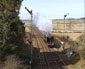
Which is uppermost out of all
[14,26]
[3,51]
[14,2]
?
[14,2]

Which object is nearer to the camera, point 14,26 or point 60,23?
point 14,26

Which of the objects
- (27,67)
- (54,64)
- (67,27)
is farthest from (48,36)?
(67,27)

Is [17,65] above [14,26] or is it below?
below

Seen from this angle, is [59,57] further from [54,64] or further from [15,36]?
[15,36]

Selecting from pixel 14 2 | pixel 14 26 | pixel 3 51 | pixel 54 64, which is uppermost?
pixel 14 2

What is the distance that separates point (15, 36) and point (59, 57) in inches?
628

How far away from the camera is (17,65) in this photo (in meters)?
31.3

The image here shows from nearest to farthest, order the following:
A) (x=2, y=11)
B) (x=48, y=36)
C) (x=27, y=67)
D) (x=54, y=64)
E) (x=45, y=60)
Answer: (x=2, y=11), (x=27, y=67), (x=54, y=64), (x=45, y=60), (x=48, y=36)

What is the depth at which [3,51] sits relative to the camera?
32031 millimetres

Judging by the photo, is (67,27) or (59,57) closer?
(59,57)

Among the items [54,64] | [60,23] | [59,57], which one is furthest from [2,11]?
[60,23]

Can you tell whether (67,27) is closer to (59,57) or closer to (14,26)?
(59,57)

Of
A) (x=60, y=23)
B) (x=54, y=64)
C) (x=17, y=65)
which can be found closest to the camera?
(x=17, y=65)

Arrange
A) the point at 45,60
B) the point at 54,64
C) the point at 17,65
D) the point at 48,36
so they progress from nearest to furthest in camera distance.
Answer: the point at 17,65 → the point at 54,64 → the point at 45,60 → the point at 48,36
